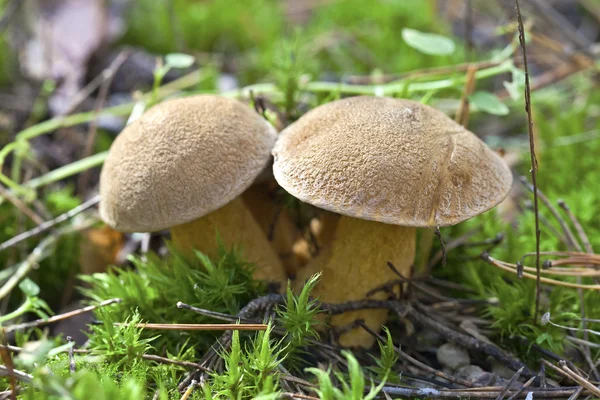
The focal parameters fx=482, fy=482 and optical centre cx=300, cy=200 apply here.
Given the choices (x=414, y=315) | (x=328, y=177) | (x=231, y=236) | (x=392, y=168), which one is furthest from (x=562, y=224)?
(x=231, y=236)

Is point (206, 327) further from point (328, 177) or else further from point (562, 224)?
point (562, 224)

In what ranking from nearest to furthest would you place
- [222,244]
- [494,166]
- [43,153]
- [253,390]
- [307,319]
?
[253,390], [307,319], [494,166], [222,244], [43,153]

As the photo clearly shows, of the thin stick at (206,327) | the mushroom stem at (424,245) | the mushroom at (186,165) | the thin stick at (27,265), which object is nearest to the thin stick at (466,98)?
the mushroom stem at (424,245)

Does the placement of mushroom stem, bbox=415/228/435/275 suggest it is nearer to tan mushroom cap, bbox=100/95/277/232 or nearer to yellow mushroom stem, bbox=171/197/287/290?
yellow mushroom stem, bbox=171/197/287/290

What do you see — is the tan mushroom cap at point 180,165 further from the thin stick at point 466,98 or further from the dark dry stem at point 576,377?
the dark dry stem at point 576,377

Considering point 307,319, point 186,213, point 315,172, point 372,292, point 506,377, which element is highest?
point 315,172

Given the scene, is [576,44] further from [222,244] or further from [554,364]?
[222,244]

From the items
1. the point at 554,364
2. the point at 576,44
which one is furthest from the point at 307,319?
the point at 576,44
